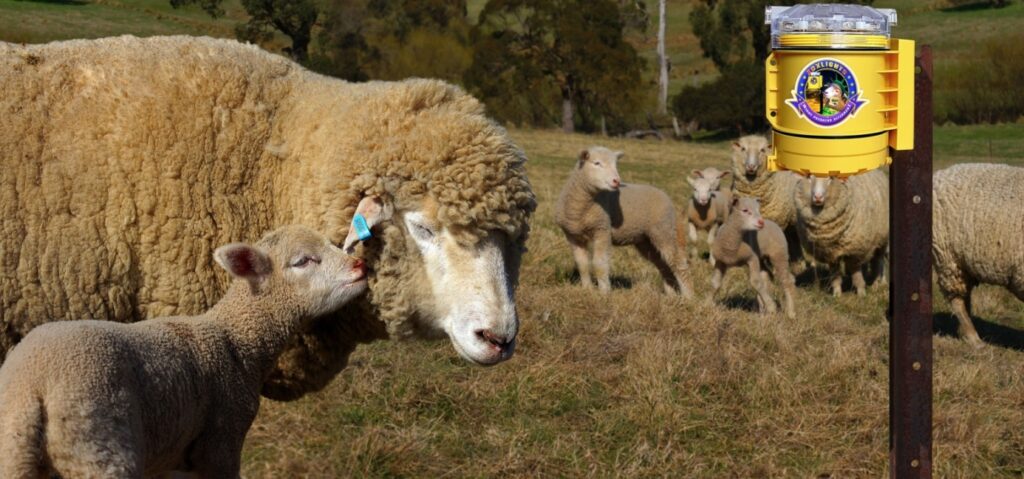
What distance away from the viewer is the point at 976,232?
9.83m

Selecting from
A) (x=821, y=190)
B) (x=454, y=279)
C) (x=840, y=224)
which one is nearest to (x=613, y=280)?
(x=821, y=190)

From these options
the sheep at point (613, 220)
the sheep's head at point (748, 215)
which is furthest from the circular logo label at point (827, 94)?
the sheep's head at point (748, 215)

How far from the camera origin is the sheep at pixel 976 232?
957 centimetres

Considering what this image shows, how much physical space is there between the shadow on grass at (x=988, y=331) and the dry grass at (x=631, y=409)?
2576 millimetres

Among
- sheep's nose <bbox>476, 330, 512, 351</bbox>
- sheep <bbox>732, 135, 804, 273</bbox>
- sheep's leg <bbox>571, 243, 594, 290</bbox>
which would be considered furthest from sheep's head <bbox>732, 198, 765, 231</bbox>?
sheep's nose <bbox>476, 330, 512, 351</bbox>

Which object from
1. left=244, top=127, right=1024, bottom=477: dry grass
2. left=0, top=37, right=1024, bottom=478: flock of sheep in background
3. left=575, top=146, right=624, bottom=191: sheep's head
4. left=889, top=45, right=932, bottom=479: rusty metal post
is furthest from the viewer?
left=575, top=146, right=624, bottom=191: sheep's head

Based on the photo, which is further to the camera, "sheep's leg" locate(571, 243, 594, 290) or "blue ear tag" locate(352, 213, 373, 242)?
"sheep's leg" locate(571, 243, 594, 290)

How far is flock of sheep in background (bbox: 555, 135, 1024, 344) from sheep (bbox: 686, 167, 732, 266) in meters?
0.02

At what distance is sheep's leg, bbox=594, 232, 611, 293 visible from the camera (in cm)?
1073

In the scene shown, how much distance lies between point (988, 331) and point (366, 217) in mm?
8240

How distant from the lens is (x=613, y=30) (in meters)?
46.7

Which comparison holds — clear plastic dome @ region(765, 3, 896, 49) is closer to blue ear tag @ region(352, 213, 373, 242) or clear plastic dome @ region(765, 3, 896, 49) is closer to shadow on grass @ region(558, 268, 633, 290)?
blue ear tag @ region(352, 213, 373, 242)

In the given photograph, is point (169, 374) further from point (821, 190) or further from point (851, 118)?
point (821, 190)

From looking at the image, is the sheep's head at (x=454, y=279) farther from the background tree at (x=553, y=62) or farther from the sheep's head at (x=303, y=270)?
the background tree at (x=553, y=62)
